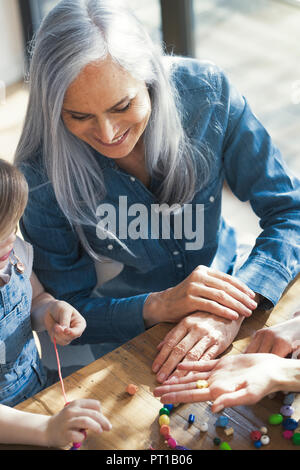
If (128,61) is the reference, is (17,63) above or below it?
below

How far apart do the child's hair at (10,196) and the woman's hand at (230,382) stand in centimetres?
42

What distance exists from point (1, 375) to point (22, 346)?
0.27ft

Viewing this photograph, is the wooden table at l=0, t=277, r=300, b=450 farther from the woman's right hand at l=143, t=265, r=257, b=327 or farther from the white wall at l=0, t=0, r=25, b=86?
the white wall at l=0, t=0, r=25, b=86

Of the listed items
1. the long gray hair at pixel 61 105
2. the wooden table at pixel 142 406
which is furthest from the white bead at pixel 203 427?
the long gray hair at pixel 61 105

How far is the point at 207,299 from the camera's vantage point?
4.77ft

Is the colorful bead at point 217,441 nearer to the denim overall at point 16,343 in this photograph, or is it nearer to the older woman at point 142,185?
the older woman at point 142,185

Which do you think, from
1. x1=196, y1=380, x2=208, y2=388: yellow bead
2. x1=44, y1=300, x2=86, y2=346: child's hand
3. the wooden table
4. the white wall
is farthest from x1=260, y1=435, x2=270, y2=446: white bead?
the white wall

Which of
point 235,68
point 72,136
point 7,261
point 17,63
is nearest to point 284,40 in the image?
point 235,68

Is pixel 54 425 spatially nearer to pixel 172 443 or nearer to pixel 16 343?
pixel 172 443

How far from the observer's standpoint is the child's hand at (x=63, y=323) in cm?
138

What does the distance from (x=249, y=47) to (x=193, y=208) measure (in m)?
1.79

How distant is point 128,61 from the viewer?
143cm

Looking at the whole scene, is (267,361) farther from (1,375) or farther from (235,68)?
(235,68)

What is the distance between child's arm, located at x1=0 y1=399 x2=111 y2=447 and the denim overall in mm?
292
